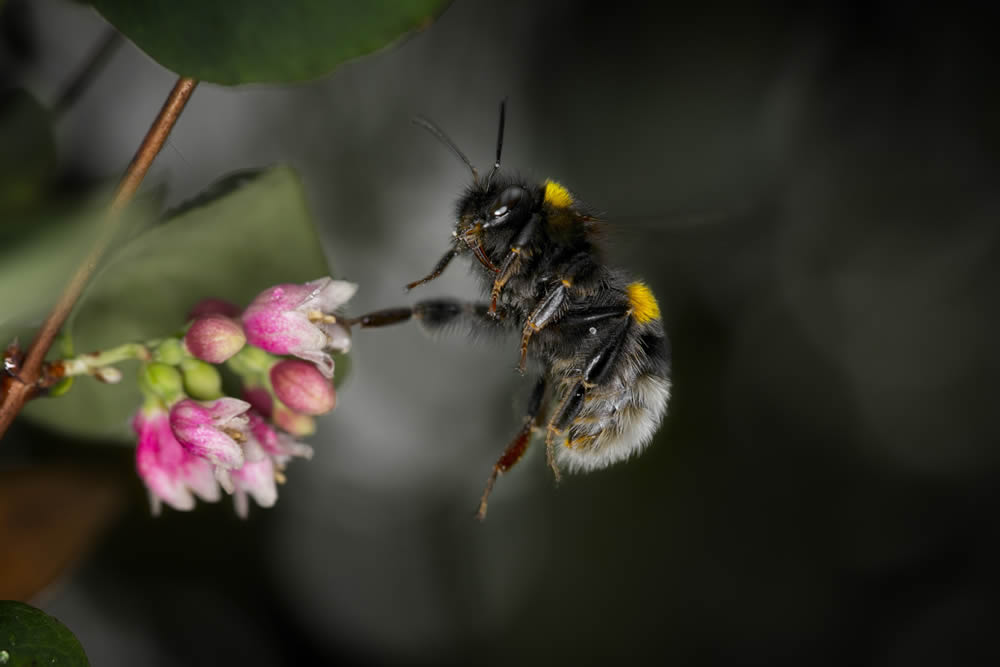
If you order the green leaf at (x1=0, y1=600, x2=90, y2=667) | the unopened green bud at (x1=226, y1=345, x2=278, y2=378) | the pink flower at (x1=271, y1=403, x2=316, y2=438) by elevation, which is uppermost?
the unopened green bud at (x1=226, y1=345, x2=278, y2=378)

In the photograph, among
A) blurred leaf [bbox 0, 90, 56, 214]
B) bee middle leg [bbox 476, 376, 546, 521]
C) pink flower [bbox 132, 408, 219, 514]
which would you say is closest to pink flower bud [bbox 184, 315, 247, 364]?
pink flower [bbox 132, 408, 219, 514]

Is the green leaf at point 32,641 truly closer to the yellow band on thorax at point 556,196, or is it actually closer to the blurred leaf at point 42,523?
the blurred leaf at point 42,523

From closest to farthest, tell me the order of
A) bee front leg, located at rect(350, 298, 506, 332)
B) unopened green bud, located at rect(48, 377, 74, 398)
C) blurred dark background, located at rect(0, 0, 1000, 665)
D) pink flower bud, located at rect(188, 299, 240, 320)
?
unopened green bud, located at rect(48, 377, 74, 398) → pink flower bud, located at rect(188, 299, 240, 320) → bee front leg, located at rect(350, 298, 506, 332) → blurred dark background, located at rect(0, 0, 1000, 665)

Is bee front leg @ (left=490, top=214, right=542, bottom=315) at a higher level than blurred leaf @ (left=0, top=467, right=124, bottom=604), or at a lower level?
higher

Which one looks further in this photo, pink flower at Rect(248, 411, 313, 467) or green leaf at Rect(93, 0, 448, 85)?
pink flower at Rect(248, 411, 313, 467)

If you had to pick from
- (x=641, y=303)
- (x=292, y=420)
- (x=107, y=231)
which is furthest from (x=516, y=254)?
(x=107, y=231)

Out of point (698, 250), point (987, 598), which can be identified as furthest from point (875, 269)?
point (987, 598)

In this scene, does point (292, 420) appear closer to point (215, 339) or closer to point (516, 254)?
point (215, 339)

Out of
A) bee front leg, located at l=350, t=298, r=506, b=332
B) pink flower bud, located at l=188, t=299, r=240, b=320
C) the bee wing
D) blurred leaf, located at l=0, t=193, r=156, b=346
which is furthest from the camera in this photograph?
the bee wing

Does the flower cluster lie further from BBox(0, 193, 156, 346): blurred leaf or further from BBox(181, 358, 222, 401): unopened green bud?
BBox(0, 193, 156, 346): blurred leaf
